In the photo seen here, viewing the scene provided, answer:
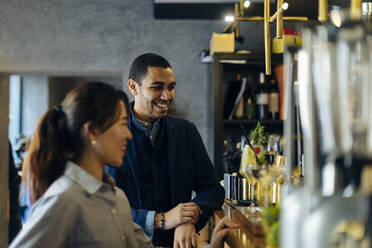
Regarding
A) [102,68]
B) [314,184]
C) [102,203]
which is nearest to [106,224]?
[102,203]

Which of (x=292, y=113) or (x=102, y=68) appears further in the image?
(x=102, y=68)

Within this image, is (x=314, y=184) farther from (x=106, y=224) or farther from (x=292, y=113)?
(x=106, y=224)

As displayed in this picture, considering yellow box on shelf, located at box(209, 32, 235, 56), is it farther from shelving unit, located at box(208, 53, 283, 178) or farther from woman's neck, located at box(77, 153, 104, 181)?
woman's neck, located at box(77, 153, 104, 181)

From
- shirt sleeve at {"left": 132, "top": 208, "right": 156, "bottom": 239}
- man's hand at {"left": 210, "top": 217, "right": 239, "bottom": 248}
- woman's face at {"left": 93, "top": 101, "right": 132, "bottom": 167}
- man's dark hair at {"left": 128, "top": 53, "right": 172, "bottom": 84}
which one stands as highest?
man's dark hair at {"left": 128, "top": 53, "right": 172, "bottom": 84}

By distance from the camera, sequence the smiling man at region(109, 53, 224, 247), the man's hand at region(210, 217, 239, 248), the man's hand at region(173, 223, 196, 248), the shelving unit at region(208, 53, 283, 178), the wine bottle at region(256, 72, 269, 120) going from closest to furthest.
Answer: the man's hand at region(210, 217, 239, 248), the man's hand at region(173, 223, 196, 248), the smiling man at region(109, 53, 224, 247), the shelving unit at region(208, 53, 283, 178), the wine bottle at region(256, 72, 269, 120)

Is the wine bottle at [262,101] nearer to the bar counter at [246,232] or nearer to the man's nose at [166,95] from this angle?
the man's nose at [166,95]

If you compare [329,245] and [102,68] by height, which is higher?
[102,68]

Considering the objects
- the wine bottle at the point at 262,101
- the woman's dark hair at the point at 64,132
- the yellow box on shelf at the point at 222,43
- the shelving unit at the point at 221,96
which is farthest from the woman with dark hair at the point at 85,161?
the wine bottle at the point at 262,101

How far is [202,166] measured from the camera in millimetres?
2193

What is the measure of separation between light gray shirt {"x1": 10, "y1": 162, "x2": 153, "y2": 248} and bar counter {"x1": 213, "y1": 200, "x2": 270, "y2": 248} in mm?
364

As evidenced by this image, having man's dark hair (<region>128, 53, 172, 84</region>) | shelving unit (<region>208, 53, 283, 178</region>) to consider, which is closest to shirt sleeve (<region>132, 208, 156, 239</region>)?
man's dark hair (<region>128, 53, 172, 84</region>)

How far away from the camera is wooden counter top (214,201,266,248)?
132 cm

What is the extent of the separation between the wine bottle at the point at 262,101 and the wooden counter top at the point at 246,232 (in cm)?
212

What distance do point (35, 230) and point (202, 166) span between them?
107 centimetres
